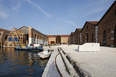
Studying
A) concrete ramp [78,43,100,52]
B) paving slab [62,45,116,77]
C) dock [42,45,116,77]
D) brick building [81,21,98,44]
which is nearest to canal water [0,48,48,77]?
dock [42,45,116,77]

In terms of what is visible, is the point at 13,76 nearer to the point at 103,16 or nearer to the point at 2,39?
the point at 103,16

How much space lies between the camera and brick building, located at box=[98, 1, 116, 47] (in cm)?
1593

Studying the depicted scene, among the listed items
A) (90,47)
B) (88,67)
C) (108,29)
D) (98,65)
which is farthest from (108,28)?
(88,67)

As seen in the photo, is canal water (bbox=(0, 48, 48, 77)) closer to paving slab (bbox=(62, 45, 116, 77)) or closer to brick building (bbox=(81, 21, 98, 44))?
paving slab (bbox=(62, 45, 116, 77))

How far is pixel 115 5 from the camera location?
15625 mm

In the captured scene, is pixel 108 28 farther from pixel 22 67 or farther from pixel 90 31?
pixel 22 67

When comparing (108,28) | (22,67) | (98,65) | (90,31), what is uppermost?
(90,31)

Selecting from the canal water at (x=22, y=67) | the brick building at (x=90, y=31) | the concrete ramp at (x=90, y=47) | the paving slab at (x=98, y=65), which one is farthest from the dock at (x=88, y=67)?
the brick building at (x=90, y=31)

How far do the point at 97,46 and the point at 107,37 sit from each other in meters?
10.4

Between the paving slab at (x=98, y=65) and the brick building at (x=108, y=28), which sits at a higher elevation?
the brick building at (x=108, y=28)

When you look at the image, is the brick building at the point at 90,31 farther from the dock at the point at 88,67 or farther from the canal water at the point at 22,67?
the dock at the point at 88,67

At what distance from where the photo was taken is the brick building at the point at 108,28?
15931mm

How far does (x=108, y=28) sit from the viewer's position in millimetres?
17109

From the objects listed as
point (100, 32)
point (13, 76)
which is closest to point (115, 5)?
point (100, 32)
